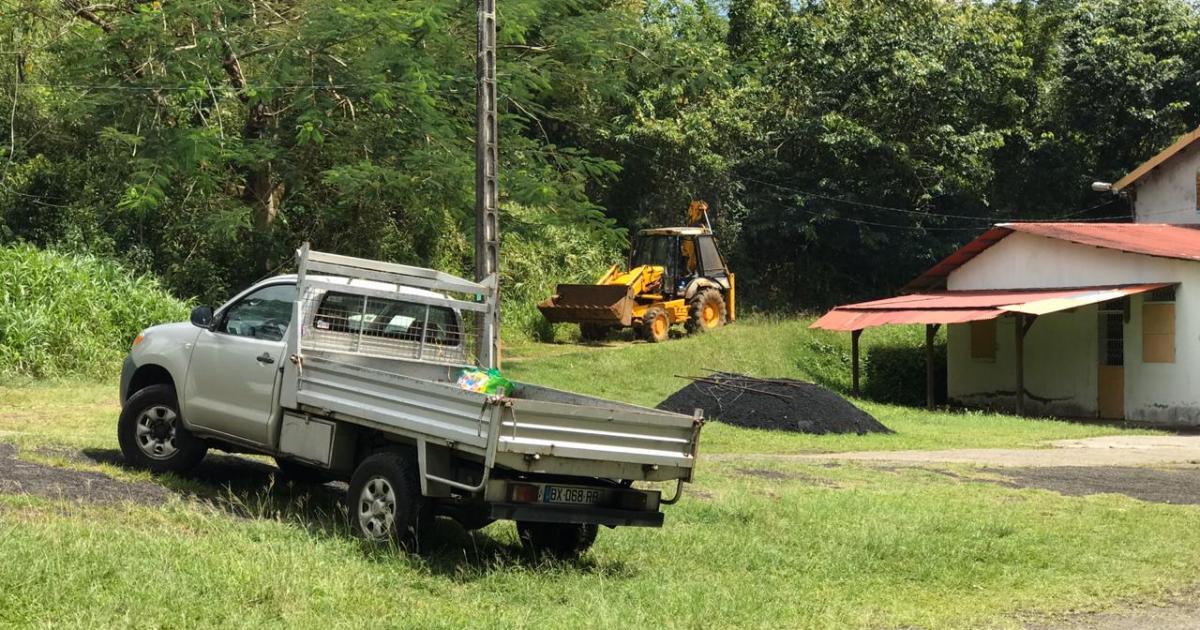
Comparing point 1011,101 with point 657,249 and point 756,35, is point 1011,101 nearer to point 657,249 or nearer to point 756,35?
point 756,35

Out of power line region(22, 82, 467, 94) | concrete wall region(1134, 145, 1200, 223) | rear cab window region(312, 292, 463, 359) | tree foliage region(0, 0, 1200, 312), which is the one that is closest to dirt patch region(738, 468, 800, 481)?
rear cab window region(312, 292, 463, 359)

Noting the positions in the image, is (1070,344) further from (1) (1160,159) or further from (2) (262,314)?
(2) (262,314)

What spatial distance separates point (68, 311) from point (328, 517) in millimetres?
14514

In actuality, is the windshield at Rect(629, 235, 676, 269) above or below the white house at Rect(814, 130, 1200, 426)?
above

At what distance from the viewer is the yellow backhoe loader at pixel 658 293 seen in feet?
98.4

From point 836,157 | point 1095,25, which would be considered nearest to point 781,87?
point 836,157

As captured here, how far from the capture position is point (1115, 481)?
14539 mm

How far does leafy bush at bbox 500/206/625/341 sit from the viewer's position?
31906 millimetres

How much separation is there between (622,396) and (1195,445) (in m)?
9.87

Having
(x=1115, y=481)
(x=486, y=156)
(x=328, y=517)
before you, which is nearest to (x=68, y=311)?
(x=486, y=156)

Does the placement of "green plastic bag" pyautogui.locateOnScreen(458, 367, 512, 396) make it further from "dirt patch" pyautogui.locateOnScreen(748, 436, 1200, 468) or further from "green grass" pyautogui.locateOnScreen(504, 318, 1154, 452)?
"green grass" pyautogui.locateOnScreen(504, 318, 1154, 452)

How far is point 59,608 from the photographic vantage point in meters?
6.41

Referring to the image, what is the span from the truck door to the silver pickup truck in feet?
0.04

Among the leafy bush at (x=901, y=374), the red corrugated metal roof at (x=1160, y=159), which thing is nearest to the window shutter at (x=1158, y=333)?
the leafy bush at (x=901, y=374)
